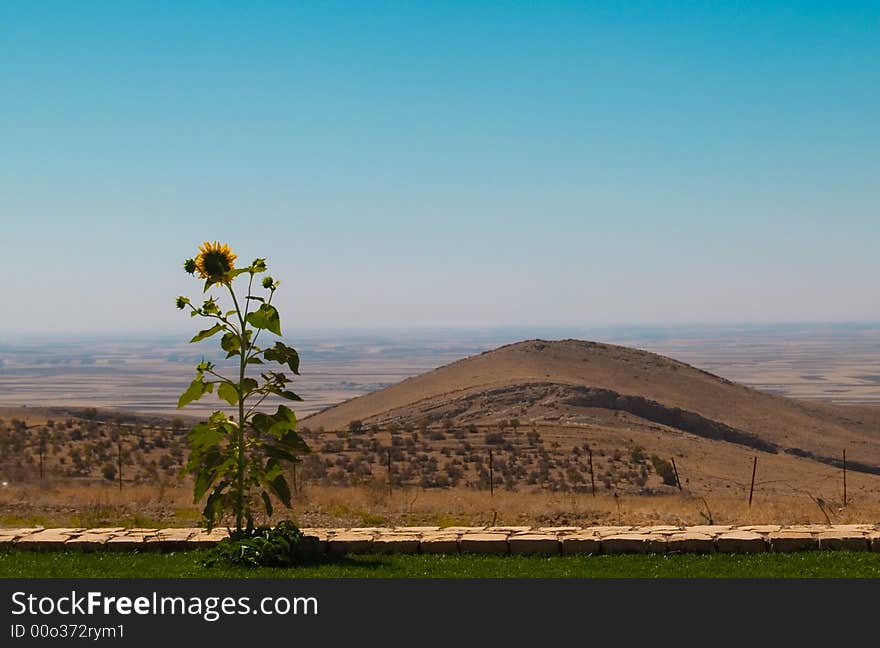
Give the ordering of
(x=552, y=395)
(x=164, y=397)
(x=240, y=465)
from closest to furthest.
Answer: (x=240, y=465) < (x=552, y=395) < (x=164, y=397)

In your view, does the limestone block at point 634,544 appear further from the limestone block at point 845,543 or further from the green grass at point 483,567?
the limestone block at point 845,543

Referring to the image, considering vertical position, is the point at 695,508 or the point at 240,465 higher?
the point at 240,465

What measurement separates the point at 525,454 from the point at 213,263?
21.6 metres

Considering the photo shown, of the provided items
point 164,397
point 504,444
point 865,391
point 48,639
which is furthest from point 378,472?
point 865,391

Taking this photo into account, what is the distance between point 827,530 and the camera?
36.9 feet

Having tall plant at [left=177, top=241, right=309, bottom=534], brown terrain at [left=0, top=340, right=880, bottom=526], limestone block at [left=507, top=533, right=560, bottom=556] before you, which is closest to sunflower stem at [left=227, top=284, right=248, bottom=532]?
tall plant at [left=177, top=241, right=309, bottom=534]

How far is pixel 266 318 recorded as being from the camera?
10789mm

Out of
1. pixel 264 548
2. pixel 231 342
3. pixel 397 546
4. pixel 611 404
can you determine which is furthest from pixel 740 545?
pixel 611 404

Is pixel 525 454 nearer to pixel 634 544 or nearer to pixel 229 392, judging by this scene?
pixel 634 544

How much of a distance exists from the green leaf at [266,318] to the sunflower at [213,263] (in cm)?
52

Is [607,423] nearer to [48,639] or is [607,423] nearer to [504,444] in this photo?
[504,444]

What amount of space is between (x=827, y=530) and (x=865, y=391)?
361 feet

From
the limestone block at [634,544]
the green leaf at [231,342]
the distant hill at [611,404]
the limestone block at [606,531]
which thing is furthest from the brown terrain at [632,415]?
the green leaf at [231,342]

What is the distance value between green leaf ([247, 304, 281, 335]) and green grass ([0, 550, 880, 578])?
2618 millimetres
